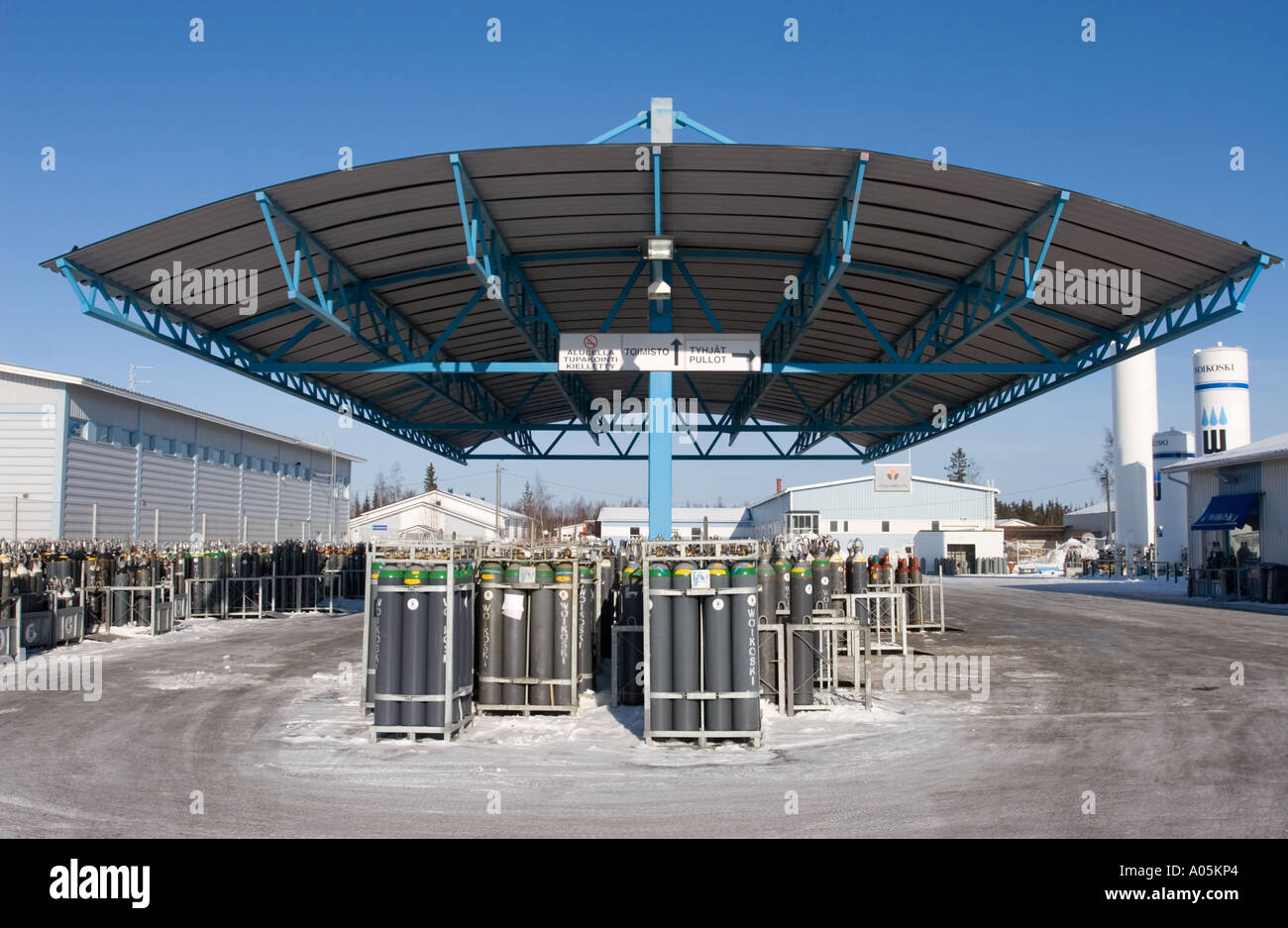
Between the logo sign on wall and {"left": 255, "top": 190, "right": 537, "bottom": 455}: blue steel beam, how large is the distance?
40.0 m

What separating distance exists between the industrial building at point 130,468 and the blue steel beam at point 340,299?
10448 mm

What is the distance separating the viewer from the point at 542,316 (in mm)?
20953

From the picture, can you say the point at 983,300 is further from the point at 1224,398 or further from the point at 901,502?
the point at 901,502

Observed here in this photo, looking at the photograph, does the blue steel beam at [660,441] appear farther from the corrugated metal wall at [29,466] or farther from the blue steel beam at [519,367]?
the corrugated metal wall at [29,466]

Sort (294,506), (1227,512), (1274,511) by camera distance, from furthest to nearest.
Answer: (294,506) < (1227,512) < (1274,511)

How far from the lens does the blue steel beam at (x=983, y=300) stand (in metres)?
15.3

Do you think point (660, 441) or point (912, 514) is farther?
point (912, 514)

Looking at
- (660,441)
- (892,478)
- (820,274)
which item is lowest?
(660,441)

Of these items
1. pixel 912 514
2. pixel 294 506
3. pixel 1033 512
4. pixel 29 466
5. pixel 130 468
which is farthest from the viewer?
pixel 1033 512

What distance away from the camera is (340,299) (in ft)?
58.4

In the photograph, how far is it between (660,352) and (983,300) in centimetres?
639

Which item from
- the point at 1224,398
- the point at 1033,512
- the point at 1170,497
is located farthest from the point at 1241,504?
the point at 1033,512

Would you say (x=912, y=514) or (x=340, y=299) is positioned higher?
(x=340, y=299)
